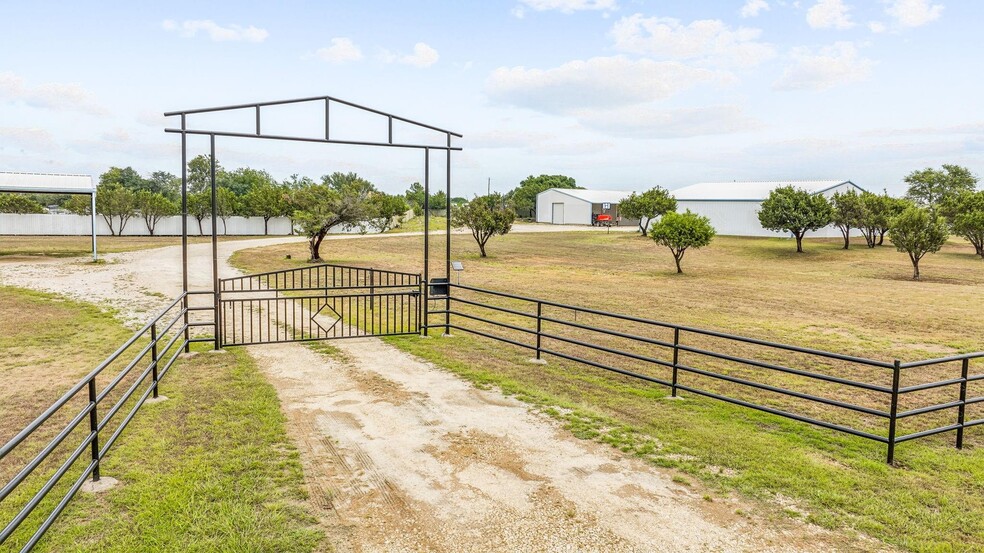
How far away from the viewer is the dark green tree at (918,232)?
29.3m

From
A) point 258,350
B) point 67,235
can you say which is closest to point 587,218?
point 67,235

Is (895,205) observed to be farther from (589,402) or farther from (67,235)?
(67,235)

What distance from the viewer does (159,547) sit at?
14.3 ft

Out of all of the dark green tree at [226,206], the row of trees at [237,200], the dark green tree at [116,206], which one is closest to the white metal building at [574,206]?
the row of trees at [237,200]

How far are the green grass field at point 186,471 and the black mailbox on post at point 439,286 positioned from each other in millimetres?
3774

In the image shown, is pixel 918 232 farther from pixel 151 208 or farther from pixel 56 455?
pixel 151 208

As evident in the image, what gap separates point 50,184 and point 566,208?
5917cm

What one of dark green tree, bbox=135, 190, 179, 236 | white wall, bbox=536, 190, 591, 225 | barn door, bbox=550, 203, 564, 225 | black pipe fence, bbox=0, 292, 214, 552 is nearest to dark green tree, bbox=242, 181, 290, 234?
dark green tree, bbox=135, 190, 179, 236

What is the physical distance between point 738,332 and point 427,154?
8498mm

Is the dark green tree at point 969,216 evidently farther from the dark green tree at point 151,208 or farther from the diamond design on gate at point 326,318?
the dark green tree at point 151,208

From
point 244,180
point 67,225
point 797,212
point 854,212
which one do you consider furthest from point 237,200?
point 854,212

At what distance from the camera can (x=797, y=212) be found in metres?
40.7

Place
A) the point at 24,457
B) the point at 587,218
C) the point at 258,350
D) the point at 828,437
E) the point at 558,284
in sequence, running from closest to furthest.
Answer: the point at 24,457, the point at 828,437, the point at 258,350, the point at 558,284, the point at 587,218

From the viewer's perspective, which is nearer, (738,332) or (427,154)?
(427,154)
